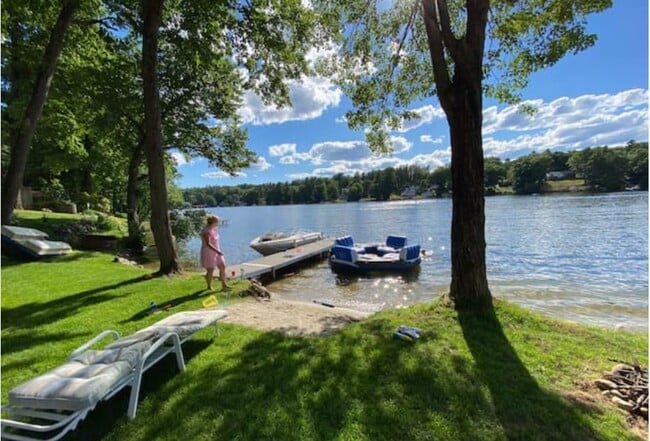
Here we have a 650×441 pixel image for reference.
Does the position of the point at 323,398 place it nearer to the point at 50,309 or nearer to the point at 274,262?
the point at 50,309

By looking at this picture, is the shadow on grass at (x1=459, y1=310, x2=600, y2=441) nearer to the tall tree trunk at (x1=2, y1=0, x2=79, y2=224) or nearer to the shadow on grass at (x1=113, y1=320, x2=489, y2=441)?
the shadow on grass at (x1=113, y1=320, x2=489, y2=441)

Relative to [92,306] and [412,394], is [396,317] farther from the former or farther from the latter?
[92,306]

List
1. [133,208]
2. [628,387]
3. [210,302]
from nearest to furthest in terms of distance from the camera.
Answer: [628,387]
[210,302]
[133,208]

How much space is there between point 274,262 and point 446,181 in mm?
83406

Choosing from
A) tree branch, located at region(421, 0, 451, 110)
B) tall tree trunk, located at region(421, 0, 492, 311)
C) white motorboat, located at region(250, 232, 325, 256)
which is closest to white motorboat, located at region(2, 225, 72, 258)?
tall tree trunk, located at region(421, 0, 492, 311)

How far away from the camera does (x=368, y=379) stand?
358 centimetres

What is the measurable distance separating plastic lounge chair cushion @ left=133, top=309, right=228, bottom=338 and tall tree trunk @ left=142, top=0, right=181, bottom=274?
499 cm

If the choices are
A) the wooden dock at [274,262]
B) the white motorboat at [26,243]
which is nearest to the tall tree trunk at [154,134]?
the wooden dock at [274,262]

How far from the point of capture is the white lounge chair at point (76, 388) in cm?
257

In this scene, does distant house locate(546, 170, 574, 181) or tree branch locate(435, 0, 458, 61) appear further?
distant house locate(546, 170, 574, 181)

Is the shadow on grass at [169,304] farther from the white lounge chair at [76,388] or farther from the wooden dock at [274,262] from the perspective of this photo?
the wooden dock at [274,262]

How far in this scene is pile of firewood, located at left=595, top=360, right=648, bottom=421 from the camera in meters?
3.18

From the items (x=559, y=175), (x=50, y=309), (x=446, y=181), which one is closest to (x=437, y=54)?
(x=50, y=309)

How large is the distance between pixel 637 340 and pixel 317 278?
12.0 m
